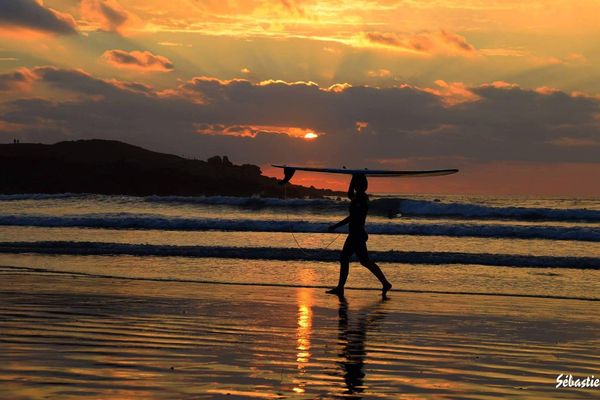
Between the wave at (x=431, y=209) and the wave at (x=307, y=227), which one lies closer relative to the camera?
the wave at (x=307, y=227)

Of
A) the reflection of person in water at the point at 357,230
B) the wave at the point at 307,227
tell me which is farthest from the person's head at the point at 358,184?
the wave at the point at 307,227

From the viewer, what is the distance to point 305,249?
25109 millimetres

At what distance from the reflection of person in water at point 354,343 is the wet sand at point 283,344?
0.7 inches

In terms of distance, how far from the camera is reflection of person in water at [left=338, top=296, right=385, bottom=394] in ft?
25.9

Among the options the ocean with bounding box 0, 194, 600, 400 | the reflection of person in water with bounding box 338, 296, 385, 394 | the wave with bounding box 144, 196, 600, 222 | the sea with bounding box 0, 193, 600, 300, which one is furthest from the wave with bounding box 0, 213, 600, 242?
the reflection of person in water with bounding box 338, 296, 385, 394

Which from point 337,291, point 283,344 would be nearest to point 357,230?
point 337,291

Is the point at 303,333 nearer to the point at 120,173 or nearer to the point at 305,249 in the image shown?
the point at 305,249

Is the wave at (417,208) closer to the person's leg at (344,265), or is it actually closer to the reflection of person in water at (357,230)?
the reflection of person in water at (357,230)

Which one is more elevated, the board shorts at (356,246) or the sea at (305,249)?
the board shorts at (356,246)

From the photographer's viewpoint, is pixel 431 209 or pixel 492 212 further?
pixel 431 209

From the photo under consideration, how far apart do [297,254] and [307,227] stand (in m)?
11.7

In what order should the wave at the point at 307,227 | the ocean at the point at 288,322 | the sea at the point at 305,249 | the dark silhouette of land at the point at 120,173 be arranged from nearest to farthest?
1. the ocean at the point at 288,322
2. the sea at the point at 305,249
3. the wave at the point at 307,227
4. the dark silhouette of land at the point at 120,173

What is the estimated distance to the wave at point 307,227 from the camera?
32969mm

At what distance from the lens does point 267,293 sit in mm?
15258
